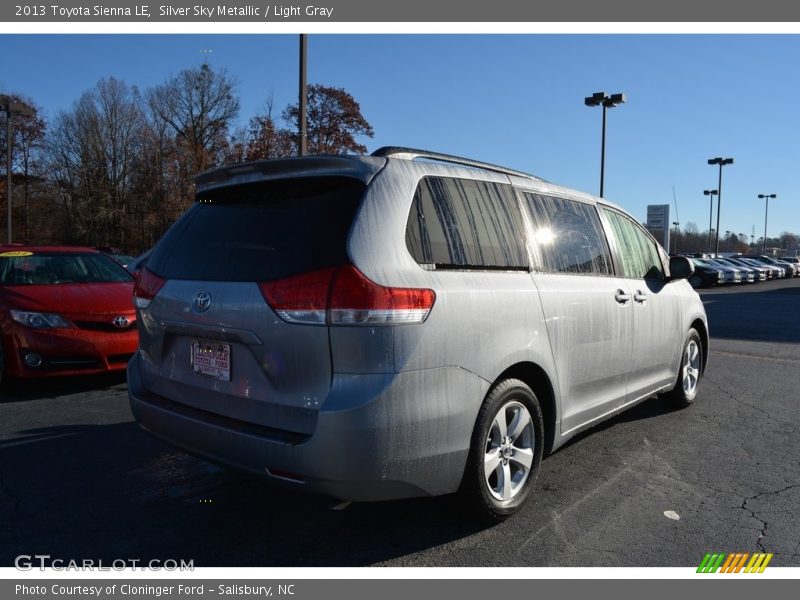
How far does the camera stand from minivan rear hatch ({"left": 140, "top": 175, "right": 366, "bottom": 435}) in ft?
8.74

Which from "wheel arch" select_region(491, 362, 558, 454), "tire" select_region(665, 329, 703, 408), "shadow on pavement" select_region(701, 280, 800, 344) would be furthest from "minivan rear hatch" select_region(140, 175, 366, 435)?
"shadow on pavement" select_region(701, 280, 800, 344)

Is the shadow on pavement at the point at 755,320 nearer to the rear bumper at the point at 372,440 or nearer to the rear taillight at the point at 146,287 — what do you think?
the rear bumper at the point at 372,440

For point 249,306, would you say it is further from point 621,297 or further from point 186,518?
point 621,297

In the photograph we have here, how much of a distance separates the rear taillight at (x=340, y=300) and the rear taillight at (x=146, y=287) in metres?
0.94

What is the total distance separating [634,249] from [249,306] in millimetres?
3413

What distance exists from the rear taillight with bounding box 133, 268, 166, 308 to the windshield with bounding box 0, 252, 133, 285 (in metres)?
3.90

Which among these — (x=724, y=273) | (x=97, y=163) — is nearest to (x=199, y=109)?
(x=97, y=163)

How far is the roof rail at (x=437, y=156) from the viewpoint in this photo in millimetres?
3095

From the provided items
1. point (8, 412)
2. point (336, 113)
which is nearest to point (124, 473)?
point (8, 412)

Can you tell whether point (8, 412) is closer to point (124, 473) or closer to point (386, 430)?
point (124, 473)

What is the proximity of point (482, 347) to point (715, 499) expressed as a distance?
189cm

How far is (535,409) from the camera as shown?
340 centimetres

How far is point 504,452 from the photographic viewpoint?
327cm

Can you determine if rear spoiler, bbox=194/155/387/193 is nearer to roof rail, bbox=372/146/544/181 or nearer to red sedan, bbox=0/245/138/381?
roof rail, bbox=372/146/544/181
